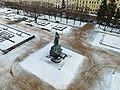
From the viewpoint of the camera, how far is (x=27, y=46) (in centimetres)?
3816

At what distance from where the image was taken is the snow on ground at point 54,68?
26125mm

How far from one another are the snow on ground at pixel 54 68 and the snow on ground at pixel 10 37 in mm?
→ 8386

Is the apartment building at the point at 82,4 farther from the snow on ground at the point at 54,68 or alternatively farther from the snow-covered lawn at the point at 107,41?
the snow on ground at the point at 54,68

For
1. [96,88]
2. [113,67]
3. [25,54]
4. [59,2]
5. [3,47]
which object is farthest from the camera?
[59,2]

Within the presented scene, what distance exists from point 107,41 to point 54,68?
2032 cm

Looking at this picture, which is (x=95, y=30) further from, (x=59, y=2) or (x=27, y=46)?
(x=59, y=2)

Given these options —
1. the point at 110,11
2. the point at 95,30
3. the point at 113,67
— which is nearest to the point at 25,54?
the point at 113,67

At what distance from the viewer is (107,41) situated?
42.3m

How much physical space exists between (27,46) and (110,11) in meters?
29.3

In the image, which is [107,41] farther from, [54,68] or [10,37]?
[10,37]

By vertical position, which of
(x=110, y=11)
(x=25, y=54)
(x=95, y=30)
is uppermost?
(x=110, y=11)

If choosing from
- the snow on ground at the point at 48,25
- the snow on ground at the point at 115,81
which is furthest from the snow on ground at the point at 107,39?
the snow on ground at the point at 115,81

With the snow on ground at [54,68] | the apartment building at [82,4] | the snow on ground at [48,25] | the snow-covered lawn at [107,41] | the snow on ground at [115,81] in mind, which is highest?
the apartment building at [82,4]

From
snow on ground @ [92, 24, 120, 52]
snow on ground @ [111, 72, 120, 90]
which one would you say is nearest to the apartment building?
snow on ground @ [92, 24, 120, 52]
